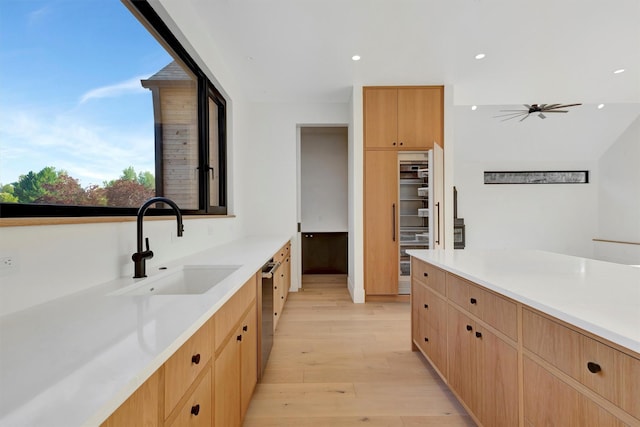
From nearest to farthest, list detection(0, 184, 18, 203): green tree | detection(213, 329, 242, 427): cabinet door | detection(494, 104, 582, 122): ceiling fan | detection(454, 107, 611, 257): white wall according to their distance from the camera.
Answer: detection(0, 184, 18, 203): green tree
detection(213, 329, 242, 427): cabinet door
detection(494, 104, 582, 122): ceiling fan
detection(454, 107, 611, 257): white wall

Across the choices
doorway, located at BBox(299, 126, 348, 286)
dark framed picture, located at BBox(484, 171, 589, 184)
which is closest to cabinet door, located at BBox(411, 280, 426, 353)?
doorway, located at BBox(299, 126, 348, 286)

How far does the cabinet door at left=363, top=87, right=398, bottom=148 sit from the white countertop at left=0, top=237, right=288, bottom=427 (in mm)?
3082

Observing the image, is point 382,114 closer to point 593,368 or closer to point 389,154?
point 389,154

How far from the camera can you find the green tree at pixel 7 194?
97 centimetres

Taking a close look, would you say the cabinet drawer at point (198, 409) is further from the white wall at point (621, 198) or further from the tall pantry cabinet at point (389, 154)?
the white wall at point (621, 198)

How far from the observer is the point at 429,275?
201 cm

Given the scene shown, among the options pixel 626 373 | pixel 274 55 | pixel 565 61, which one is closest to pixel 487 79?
pixel 565 61

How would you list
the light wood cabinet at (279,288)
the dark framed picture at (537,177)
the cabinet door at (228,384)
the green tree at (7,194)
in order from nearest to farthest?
the green tree at (7,194) < the cabinet door at (228,384) < the light wood cabinet at (279,288) < the dark framed picture at (537,177)

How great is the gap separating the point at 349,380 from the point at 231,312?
3.82ft

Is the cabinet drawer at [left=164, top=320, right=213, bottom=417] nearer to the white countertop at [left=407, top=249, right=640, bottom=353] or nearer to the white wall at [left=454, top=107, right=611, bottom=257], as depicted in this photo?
the white countertop at [left=407, top=249, right=640, bottom=353]

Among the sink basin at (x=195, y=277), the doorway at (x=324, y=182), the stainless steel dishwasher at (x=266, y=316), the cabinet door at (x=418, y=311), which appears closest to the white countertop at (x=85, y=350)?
the sink basin at (x=195, y=277)

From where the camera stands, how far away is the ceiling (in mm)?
2273

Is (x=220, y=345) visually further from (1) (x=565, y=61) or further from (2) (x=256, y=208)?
(1) (x=565, y=61)

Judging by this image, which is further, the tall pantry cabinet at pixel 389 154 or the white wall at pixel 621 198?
the white wall at pixel 621 198
